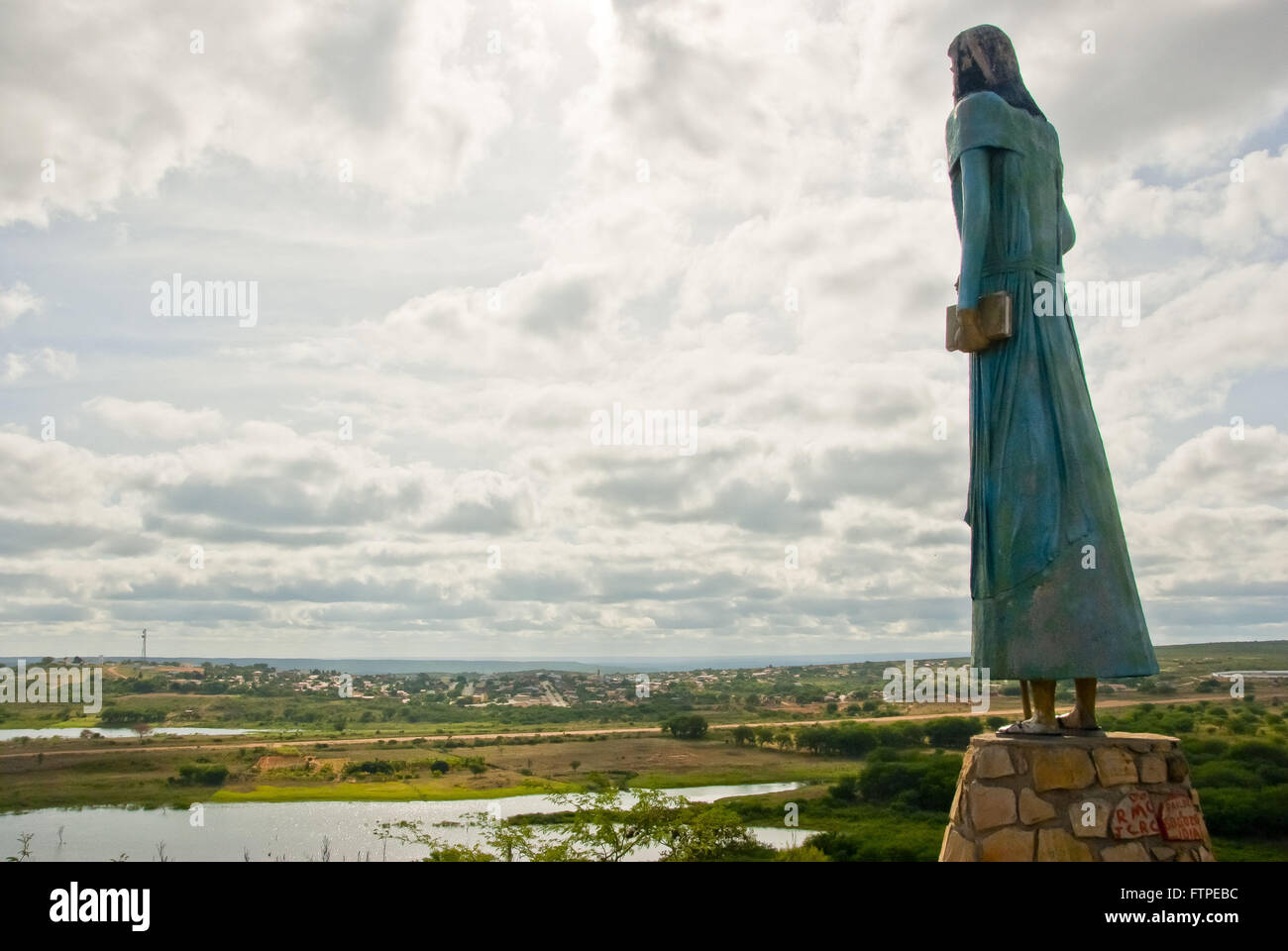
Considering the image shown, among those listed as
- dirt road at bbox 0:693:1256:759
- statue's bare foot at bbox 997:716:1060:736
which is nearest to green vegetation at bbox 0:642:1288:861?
dirt road at bbox 0:693:1256:759

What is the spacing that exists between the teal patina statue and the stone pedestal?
53 cm

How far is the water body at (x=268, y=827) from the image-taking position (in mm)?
→ 23734

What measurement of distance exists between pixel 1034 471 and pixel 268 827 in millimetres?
29081

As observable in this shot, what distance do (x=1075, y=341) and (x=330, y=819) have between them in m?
29.6

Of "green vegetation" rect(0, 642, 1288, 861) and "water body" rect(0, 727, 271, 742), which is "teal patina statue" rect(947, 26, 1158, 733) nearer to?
"green vegetation" rect(0, 642, 1288, 861)

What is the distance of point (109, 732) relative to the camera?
154 feet

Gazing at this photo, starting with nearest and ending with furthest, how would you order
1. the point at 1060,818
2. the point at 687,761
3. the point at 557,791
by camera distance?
the point at 1060,818 < the point at 557,791 < the point at 687,761

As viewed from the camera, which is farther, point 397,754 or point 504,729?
point 504,729

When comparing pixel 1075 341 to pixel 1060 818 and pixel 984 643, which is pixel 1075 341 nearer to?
pixel 984 643

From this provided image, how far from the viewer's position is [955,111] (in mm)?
9539

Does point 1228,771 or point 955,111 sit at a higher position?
point 955,111

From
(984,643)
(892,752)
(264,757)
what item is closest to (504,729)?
(264,757)

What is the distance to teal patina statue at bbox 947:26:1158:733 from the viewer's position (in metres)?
8.57

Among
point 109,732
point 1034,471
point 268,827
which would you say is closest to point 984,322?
point 1034,471
